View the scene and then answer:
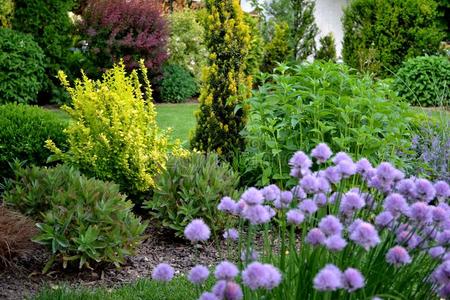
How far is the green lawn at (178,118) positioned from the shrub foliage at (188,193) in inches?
156

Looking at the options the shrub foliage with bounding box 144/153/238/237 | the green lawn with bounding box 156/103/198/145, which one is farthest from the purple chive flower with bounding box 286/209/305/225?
the green lawn with bounding box 156/103/198/145

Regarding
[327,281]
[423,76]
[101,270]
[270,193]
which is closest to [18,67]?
[101,270]

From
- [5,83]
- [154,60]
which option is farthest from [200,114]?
[154,60]

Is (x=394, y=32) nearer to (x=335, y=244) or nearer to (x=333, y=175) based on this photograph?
(x=333, y=175)

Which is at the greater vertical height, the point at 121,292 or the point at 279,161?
the point at 279,161

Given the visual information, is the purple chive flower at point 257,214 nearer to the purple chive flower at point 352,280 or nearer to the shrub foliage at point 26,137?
the purple chive flower at point 352,280

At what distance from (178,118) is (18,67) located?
2801 millimetres

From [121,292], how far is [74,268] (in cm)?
57

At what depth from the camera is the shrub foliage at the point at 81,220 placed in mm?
3754

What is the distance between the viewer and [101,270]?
4.05 m

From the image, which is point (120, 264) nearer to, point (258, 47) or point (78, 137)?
point (78, 137)

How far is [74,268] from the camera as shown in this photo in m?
4.00

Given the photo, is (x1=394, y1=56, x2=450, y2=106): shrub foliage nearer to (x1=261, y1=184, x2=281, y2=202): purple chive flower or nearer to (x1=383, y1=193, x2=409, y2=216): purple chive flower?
(x1=261, y1=184, x2=281, y2=202): purple chive flower

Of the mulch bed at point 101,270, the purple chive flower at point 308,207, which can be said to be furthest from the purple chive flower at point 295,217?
the mulch bed at point 101,270
